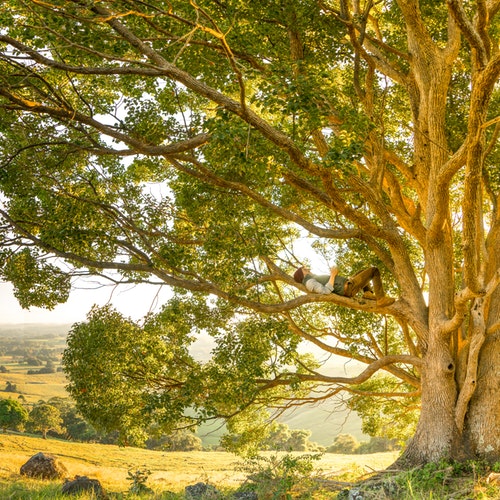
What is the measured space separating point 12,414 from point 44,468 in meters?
23.0

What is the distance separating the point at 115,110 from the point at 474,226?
20.2 feet

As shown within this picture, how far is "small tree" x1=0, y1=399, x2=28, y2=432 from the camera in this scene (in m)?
32.9

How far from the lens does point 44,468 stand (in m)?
14.6

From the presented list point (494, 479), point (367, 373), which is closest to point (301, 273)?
point (367, 373)

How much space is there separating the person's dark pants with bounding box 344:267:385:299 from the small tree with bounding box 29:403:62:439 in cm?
3431

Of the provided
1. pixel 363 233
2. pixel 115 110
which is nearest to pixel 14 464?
pixel 115 110

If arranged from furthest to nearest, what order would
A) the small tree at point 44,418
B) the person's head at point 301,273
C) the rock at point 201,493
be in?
the small tree at point 44,418 → the person's head at point 301,273 → the rock at point 201,493

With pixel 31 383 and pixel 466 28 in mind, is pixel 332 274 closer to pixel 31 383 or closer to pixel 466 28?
pixel 466 28

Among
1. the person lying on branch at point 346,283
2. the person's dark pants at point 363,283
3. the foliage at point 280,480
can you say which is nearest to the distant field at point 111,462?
the foliage at point 280,480

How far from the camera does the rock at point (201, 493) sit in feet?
21.0

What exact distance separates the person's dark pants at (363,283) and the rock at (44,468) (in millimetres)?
12113

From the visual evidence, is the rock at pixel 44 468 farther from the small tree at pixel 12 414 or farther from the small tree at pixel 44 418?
the small tree at pixel 44 418

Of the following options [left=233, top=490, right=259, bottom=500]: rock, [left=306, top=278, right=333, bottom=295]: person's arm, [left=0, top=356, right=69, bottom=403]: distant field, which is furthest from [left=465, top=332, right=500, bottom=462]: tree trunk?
[left=0, top=356, right=69, bottom=403]: distant field

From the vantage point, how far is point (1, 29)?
592 centimetres
